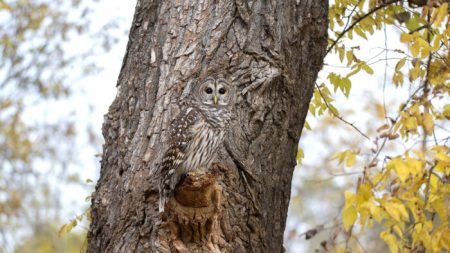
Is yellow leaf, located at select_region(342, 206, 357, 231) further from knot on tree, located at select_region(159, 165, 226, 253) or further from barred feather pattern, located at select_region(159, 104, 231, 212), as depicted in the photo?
barred feather pattern, located at select_region(159, 104, 231, 212)

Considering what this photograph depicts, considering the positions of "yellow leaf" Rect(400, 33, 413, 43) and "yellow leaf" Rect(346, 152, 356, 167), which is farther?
"yellow leaf" Rect(400, 33, 413, 43)

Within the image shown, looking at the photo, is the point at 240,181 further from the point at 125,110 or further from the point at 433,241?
the point at 433,241

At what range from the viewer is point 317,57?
4305 mm

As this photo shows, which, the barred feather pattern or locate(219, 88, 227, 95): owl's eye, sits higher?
locate(219, 88, 227, 95): owl's eye

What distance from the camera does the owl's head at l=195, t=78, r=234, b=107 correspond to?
4.34 m

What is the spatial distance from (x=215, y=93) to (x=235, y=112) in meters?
0.72

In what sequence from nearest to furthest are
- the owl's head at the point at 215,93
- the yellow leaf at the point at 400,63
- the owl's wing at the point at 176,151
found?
the owl's wing at the point at 176,151 < the owl's head at the point at 215,93 < the yellow leaf at the point at 400,63

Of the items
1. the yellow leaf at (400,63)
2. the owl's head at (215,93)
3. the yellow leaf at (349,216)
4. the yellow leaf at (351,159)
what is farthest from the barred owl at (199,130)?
→ the yellow leaf at (400,63)

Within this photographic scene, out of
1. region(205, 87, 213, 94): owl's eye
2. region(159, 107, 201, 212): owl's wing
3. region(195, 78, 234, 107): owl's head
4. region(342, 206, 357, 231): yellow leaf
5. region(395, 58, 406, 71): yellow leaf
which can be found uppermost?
region(395, 58, 406, 71): yellow leaf

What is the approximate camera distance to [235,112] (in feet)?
13.3

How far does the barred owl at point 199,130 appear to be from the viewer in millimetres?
4051

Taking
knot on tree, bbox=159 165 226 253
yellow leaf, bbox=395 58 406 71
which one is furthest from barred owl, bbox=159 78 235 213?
yellow leaf, bbox=395 58 406 71

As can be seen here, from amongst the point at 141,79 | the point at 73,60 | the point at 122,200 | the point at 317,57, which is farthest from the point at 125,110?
the point at 73,60

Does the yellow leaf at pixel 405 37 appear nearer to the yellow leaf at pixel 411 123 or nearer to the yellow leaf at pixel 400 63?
the yellow leaf at pixel 411 123
